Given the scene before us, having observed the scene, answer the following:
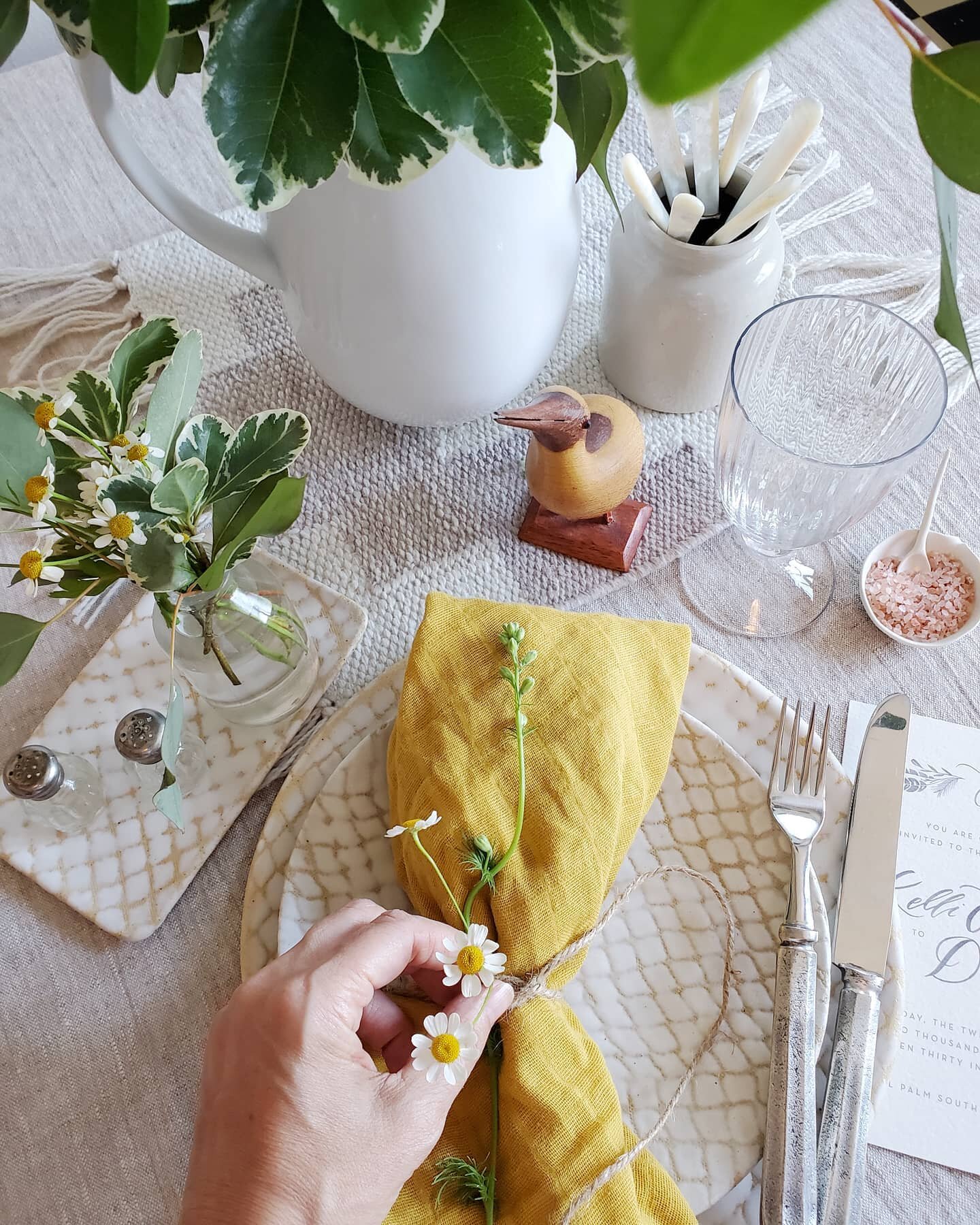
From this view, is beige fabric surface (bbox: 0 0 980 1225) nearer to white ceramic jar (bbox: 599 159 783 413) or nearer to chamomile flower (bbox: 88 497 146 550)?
white ceramic jar (bbox: 599 159 783 413)

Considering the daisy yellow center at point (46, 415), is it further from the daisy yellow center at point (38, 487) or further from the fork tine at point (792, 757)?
the fork tine at point (792, 757)

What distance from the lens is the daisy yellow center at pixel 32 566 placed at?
371mm

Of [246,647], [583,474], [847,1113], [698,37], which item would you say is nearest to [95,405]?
[246,647]

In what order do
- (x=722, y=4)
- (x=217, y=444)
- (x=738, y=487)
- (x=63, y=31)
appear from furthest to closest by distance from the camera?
1. (x=738, y=487)
2. (x=217, y=444)
3. (x=63, y=31)
4. (x=722, y=4)

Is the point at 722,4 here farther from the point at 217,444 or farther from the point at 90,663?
the point at 90,663

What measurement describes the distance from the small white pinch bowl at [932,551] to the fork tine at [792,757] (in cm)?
12

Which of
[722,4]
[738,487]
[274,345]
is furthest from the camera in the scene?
[274,345]

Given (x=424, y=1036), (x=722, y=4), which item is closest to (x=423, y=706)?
(x=424, y=1036)

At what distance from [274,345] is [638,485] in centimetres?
30

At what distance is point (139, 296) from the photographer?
727mm

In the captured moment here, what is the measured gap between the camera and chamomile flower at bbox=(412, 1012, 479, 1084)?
0.40 m

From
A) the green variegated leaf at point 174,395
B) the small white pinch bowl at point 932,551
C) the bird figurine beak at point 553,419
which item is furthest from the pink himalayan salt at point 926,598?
the green variegated leaf at point 174,395

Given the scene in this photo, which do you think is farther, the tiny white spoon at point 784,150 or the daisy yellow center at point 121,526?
the tiny white spoon at point 784,150

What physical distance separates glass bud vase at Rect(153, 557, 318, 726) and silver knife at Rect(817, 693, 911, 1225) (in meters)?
0.33
